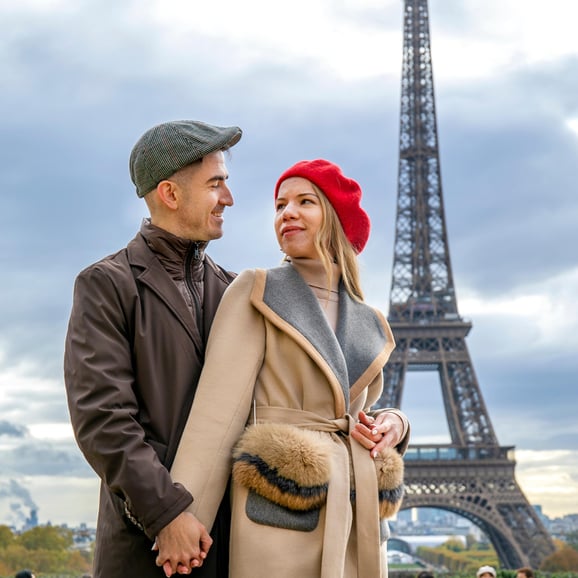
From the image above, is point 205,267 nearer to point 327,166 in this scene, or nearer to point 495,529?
point 327,166

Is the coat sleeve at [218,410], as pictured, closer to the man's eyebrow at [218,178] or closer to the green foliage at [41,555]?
the man's eyebrow at [218,178]

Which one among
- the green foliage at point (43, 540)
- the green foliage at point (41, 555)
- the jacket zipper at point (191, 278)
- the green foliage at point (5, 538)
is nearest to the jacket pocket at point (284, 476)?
the jacket zipper at point (191, 278)

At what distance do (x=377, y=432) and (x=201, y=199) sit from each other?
1101 millimetres

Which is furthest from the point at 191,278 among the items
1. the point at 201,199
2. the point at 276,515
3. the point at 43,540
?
the point at 43,540

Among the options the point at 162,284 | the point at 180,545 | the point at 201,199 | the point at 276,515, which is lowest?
the point at 180,545

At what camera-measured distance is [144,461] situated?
3.46 metres

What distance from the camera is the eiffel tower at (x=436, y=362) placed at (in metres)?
39.5

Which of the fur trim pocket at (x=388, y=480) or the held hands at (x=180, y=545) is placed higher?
the fur trim pocket at (x=388, y=480)

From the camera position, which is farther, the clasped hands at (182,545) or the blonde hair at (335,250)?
the blonde hair at (335,250)

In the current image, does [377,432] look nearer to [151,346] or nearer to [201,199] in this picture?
[151,346]

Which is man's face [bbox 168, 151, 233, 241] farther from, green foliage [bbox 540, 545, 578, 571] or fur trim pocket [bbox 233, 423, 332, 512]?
green foliage [bbox 540, 545, 578, 571]

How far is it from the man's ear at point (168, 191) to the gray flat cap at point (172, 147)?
0.02 m

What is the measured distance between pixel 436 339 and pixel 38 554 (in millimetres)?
17999

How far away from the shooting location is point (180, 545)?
3.46 m
